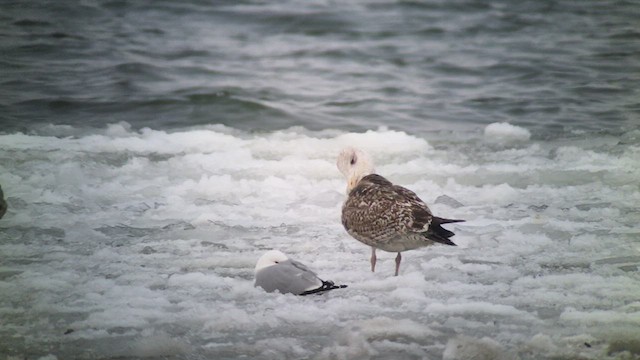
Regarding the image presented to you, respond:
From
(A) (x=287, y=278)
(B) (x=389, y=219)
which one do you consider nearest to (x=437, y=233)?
(B) (x=389, y=219)

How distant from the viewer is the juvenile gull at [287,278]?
4.95 m

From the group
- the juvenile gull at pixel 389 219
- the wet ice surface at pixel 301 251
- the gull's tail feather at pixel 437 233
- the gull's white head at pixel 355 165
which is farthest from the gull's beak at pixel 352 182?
the gull's tail feather at pixel 437 233

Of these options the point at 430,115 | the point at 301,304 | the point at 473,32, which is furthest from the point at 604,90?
the point at 301,304

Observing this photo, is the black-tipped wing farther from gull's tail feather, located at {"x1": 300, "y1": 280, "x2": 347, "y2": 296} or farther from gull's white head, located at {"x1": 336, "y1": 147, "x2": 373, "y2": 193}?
gull's tail feather, located at {"x1": 300, "y1": 280, "x2": 347, "y2": 296}

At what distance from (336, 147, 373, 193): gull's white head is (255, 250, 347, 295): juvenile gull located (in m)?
1.17

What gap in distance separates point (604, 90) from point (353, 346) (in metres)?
9.16

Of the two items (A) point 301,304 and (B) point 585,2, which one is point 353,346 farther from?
(B) point 585,2

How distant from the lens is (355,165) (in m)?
6.20

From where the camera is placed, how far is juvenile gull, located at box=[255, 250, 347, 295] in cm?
495

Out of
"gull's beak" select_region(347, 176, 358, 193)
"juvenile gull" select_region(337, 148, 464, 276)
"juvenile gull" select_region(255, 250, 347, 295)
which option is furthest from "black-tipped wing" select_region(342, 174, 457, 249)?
"juvenile gull" select_region(255, 250, 347, 295)

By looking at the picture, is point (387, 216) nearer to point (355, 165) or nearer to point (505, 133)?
point (355, 165)

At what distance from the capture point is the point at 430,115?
11188mm

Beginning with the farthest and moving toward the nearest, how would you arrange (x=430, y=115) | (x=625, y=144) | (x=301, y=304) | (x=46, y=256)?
(x=430, y=115), (x=625, y=144), (x=46, y=256), (x=301, y=304)

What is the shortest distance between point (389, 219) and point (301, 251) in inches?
34.5
